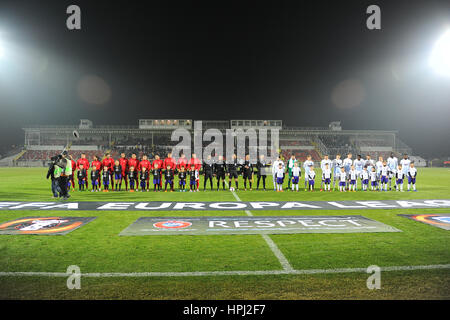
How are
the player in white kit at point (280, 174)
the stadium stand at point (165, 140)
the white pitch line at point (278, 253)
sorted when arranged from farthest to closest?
the stadium stand at point (165, 140) → the player in white kit at point (280, 174) → the white pitch line at point (278, 253)

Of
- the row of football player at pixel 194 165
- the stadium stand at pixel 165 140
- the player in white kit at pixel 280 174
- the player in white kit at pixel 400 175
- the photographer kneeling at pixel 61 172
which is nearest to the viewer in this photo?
the photographer kneeling at pixel 61 172

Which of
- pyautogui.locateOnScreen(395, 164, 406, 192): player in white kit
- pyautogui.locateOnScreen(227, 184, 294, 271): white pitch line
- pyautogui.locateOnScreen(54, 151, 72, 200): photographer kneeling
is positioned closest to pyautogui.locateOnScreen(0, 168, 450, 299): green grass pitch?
pyautogui.locateOnScreen(227, 184, 294, 271): white pitch line

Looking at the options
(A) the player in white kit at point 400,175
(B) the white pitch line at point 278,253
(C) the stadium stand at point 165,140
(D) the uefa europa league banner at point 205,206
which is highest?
(C) the stadium stand at point 165,140

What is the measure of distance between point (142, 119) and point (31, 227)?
54656mm

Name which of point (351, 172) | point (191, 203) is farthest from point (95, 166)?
point (351, 172)

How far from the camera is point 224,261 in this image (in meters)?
4.27

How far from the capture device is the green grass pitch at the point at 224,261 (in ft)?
10.7

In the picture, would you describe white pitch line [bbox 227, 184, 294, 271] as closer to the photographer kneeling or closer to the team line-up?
the photographer kneeling

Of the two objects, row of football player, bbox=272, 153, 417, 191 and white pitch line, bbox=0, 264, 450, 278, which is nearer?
white pitch line, bbox=0, 264, 450, 278

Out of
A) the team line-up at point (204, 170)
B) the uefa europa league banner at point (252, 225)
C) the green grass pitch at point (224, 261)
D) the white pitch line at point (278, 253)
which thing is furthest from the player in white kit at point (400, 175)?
the white pitch line at point (278, 253)

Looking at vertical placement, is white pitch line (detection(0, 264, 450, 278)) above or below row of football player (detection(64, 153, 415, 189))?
below

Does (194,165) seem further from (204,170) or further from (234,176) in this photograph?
(234,176)

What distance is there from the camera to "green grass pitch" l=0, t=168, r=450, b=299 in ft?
10.7

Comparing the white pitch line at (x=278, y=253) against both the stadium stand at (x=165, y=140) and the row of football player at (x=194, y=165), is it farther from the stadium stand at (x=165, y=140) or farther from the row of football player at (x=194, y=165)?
the stadium stand at (x=165, y=140)
